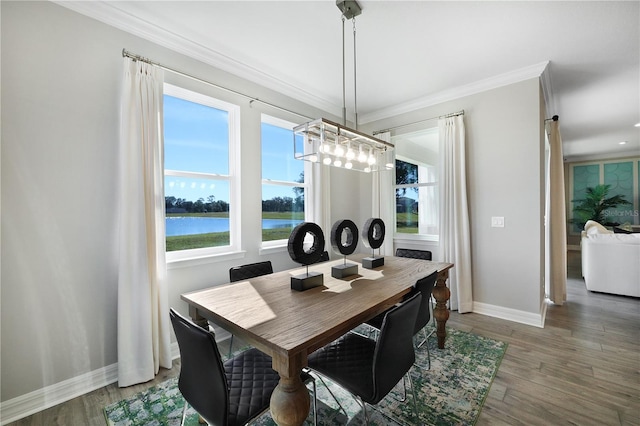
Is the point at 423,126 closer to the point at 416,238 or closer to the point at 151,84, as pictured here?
the point at 416,238

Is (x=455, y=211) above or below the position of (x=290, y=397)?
above

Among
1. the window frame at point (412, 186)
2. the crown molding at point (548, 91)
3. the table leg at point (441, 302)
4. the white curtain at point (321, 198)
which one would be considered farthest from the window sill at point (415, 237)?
the crown molding at point (548, 91)

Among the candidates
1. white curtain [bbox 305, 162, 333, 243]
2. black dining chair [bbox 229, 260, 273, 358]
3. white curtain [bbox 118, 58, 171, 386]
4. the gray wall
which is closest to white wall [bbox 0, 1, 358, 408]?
the gray wall

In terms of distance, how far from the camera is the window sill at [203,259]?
2396 mm

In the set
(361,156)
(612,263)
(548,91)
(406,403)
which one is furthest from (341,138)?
(612,263)

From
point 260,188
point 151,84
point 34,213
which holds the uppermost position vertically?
point 151,84

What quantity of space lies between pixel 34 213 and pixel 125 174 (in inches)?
22.2

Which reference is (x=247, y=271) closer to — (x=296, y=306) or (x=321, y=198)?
(x=296, y=306)

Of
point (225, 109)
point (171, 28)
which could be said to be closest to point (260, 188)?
point (225, 109)

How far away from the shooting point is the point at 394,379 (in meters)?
1.37

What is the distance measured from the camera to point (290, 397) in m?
1.10

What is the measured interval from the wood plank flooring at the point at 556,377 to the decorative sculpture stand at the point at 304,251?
4.33ft

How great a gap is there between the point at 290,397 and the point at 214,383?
31 cm

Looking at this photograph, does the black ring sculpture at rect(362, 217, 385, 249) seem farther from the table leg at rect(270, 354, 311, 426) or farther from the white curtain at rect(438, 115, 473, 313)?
the white curtain at rect(438, 115, 473, 313)
